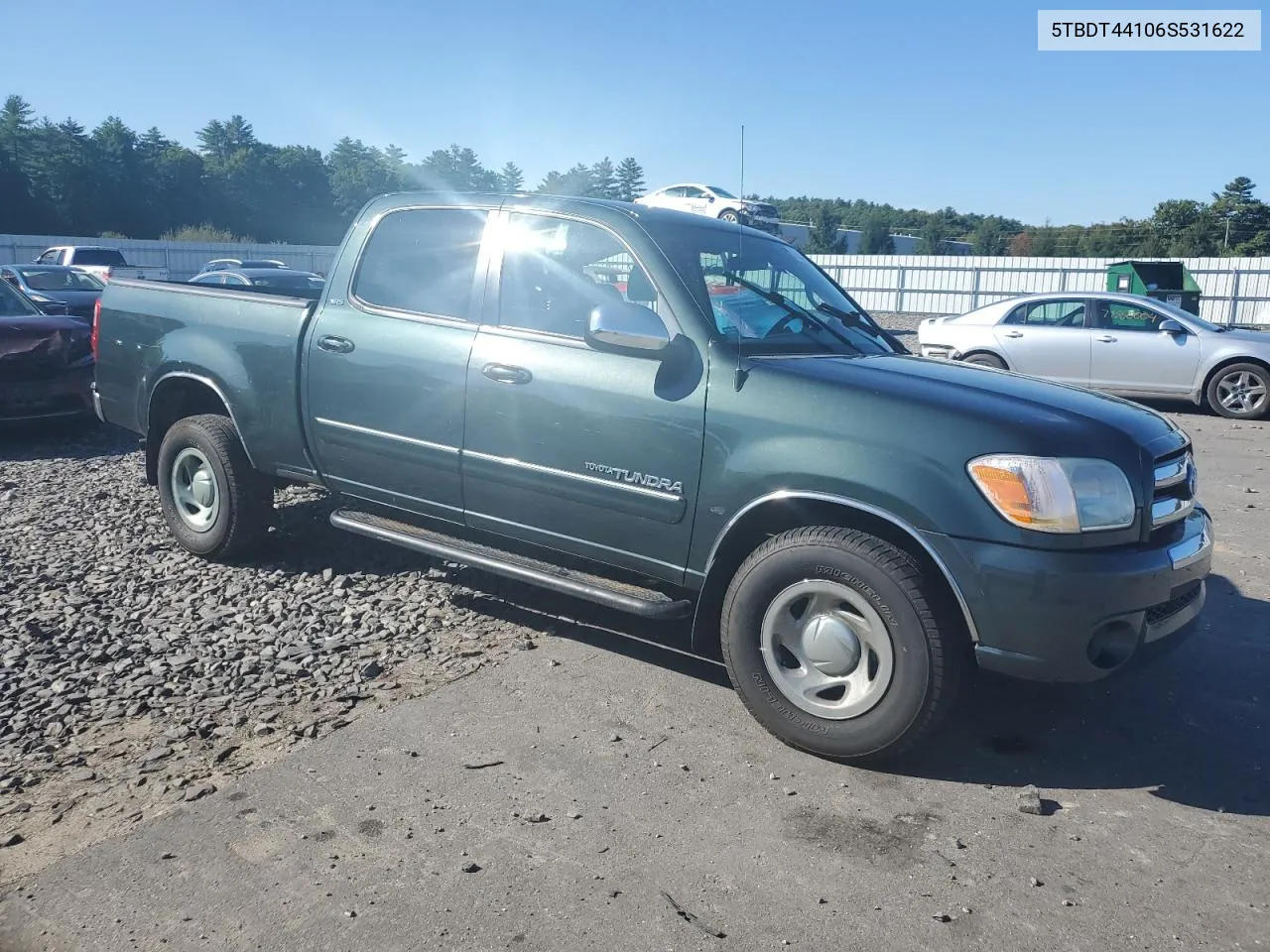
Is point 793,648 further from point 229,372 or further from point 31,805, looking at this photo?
point 229,372

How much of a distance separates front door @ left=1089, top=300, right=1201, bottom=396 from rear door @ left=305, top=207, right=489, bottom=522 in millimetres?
10331

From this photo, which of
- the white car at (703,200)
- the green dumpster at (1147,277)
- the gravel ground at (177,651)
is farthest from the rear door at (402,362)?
the white car at (703,200)

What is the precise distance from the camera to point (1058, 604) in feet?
11.0

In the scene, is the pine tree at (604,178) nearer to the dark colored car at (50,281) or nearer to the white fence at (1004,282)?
the dark colored car at (50,281)

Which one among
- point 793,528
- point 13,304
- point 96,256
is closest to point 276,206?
point 96,256

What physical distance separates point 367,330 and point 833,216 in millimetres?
46809

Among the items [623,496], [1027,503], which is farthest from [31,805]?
[1027,503]

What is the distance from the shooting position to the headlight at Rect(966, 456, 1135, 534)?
339 centimetres

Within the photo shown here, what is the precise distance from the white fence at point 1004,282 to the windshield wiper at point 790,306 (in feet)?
90.4

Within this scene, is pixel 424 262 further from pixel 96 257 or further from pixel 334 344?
pixel 96 257

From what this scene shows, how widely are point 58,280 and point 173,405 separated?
47.9 feet

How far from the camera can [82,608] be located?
16.8 feet

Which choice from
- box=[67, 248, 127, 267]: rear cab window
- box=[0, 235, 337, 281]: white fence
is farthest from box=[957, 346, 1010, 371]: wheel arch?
box=[0, 235, 337, 281]: white fence

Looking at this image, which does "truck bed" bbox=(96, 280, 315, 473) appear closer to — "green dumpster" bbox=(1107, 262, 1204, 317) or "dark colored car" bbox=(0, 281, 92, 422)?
"dark colored car" bbox=(0, 281, 92, 422)
